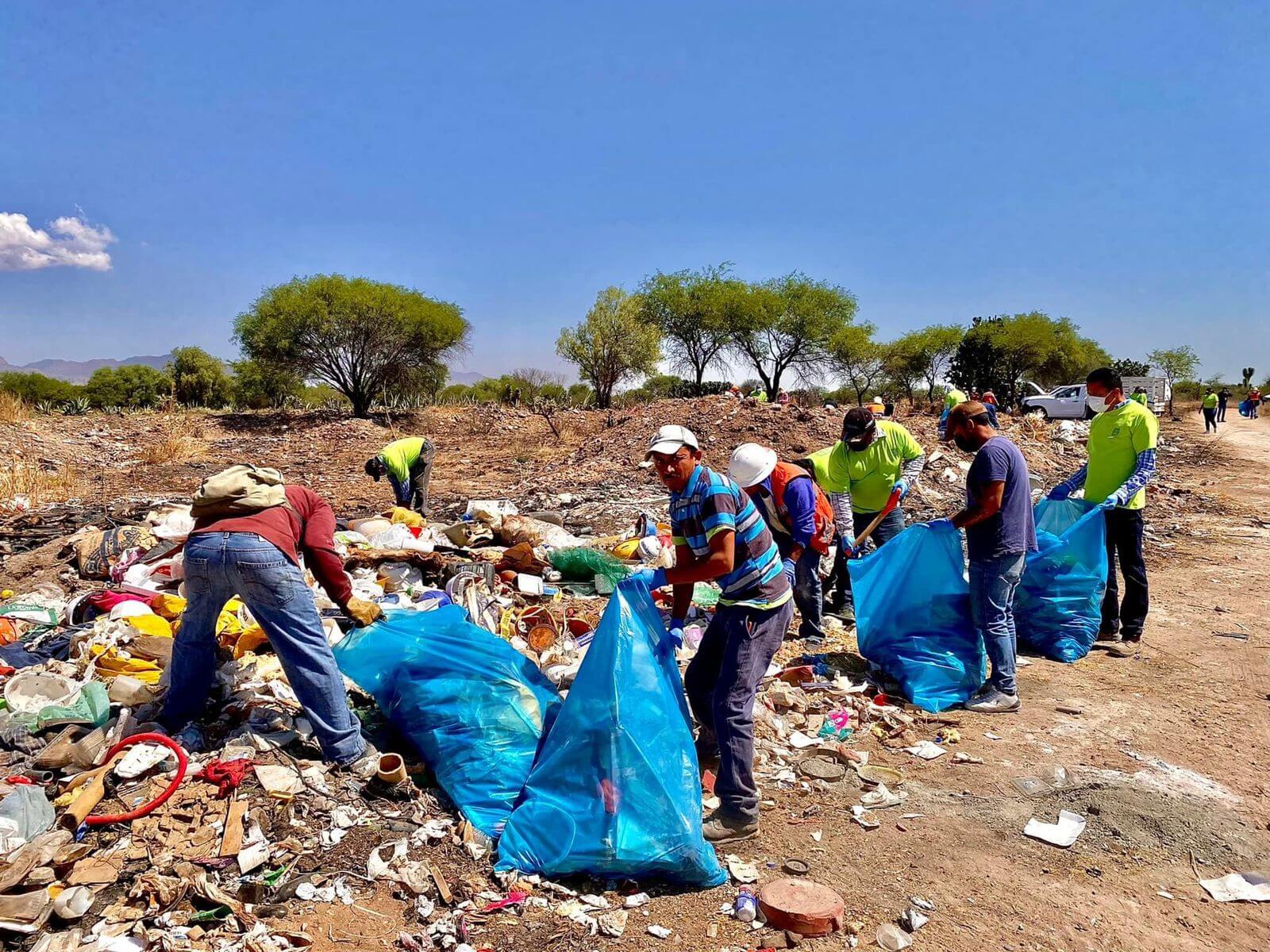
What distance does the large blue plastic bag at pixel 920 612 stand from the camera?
3824 mm

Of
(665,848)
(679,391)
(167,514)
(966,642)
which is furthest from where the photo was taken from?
(679,391)

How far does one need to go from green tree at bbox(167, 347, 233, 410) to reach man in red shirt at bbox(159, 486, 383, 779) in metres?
37.1

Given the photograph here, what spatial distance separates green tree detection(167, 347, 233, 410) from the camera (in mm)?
34906

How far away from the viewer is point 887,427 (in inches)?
187

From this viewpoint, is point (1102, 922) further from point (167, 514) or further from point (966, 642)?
point (167, 514)

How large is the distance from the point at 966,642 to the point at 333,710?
3163mm

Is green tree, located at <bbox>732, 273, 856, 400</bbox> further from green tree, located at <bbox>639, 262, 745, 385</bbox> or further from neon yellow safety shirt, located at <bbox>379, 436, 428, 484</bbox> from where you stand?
neon yellow safety shirt, located at <bbox>379, 436, 428, 484</bbox>

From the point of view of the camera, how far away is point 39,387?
35.0 metres

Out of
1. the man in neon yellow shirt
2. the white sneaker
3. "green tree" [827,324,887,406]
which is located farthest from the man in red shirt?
"green tree" [827,324,887,406]

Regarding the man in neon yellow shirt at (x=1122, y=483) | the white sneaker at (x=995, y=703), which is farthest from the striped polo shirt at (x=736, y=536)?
the man in neon yellow shirt at (x=1122, y=483)

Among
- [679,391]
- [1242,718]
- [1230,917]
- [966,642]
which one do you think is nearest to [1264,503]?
[1242,718]

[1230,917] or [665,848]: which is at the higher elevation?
[665,848]

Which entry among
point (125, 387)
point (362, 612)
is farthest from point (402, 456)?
point (125, 387)

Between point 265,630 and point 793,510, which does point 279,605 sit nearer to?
point 265,630
